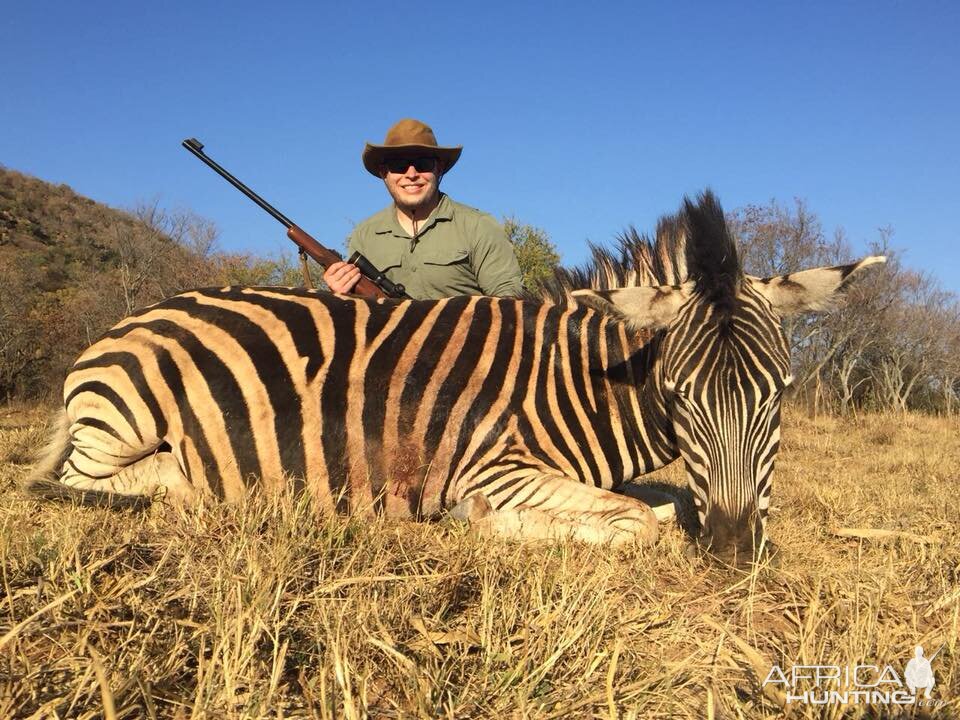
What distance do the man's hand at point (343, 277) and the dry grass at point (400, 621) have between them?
2191 mm

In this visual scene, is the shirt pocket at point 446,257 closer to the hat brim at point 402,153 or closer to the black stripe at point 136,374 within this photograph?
the hat brim at point 402,153

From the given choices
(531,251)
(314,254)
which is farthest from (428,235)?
(531,251)

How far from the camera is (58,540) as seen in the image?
1687mm

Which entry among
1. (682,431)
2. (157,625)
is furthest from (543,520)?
(157,625)

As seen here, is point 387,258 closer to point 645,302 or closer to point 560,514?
point 645,302

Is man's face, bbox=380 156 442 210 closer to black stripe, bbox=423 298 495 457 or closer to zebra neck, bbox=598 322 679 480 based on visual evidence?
black stripe, bbox=423 298 495 457

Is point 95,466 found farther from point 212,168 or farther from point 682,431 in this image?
point 212,168

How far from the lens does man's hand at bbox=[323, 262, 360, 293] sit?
13.8ft

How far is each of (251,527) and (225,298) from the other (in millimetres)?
1520

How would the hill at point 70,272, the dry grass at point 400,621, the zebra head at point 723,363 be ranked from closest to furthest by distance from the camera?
the dry grass at point 400,621 → the zebra head at point 723,363 → the hill at point 70,272

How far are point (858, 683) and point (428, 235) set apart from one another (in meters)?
4.17

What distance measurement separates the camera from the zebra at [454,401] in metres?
2.39

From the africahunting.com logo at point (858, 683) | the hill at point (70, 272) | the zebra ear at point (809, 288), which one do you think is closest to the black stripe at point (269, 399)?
the africahunting.com logo at point (858, 683)

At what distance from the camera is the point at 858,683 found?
138 cm
